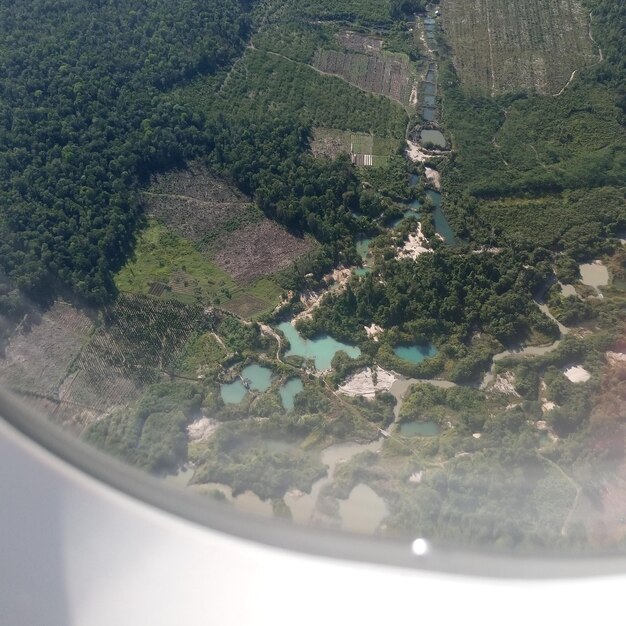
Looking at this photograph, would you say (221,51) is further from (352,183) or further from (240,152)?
(352,183)

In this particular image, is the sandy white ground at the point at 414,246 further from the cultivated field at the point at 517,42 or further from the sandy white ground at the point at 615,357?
the cultivated field at the point at 517,42

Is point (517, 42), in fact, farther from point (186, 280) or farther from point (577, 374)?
point (186, 280)

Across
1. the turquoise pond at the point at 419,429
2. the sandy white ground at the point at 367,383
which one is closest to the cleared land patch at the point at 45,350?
the sandy white ground at the point at 367,383

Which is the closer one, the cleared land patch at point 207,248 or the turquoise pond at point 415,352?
the turquoise pond at point 415,352

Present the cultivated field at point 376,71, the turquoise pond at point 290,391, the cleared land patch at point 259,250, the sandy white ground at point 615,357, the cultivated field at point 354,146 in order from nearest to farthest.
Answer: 1. the turquoise pond at point 290,391
2. the sandy white ground at point 615,357
3. the cleared land patch at point 259,250
4. the cultivated field at point 354,146
5. the cultivated field at point 376,71

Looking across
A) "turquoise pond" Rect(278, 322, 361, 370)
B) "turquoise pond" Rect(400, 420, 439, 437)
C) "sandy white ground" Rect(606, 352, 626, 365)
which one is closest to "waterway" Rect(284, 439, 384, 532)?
"turquoise pond" Rect(400, 420, 439, 437)

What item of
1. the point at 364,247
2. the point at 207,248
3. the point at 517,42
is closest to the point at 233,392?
the point at 207,248
